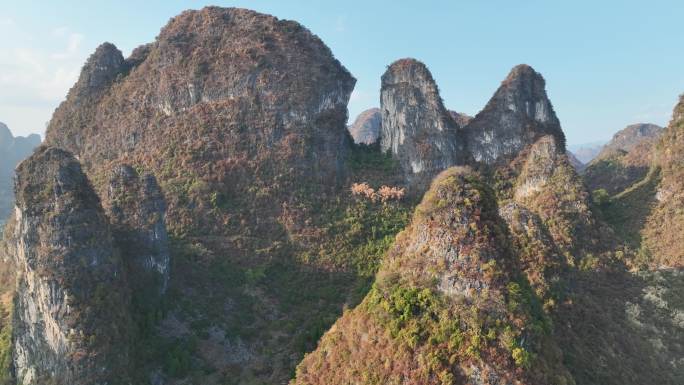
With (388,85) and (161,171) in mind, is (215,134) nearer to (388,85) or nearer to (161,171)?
(161,171)

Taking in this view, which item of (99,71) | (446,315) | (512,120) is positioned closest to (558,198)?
(512,120)

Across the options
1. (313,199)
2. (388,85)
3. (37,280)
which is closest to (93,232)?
(37,280)

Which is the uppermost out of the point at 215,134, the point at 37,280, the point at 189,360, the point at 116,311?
the point at 215,134

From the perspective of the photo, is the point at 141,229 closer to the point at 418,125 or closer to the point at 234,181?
the point at 234,181

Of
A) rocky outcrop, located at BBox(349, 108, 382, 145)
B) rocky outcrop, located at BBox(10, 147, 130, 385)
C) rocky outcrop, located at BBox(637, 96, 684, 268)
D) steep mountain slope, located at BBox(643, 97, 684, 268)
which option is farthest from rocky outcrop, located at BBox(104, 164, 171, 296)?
rocky outcrop, located at BBox(349, 108, 382, 145)

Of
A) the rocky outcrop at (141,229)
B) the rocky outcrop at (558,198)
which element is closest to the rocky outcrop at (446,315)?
the rocky outcrop at (141,229)

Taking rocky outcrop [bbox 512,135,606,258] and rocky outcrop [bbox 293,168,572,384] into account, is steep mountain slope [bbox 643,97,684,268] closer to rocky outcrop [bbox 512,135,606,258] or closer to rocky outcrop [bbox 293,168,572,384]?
rocky outcrop [bbox 512,135,606,258]
